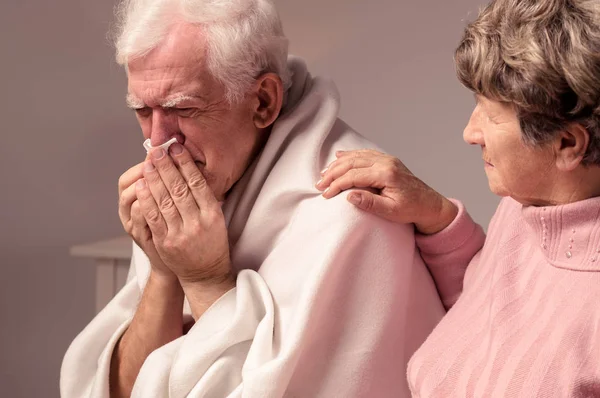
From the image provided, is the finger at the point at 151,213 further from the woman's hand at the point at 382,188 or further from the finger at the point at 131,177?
the woman's hand at the point at 382,188

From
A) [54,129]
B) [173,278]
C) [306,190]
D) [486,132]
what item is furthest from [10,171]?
[486,132]

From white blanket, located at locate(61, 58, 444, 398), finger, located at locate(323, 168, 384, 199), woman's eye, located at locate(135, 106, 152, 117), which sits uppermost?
woman's eye, located at locate(135, 106, 152, 117)

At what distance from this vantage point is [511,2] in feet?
4.59

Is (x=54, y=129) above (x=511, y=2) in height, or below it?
below

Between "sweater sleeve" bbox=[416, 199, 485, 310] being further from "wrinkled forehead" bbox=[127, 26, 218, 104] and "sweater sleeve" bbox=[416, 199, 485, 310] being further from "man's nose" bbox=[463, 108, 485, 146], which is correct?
"wrinkled forehead" bbox=[127, 26, 218, 104]

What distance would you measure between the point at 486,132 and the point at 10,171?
7.10 ft

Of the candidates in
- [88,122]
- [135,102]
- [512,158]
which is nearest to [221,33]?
[135,102]

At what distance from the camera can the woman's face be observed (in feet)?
4.65

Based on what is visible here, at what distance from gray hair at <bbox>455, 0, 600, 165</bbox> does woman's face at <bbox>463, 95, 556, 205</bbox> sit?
0.06 ft

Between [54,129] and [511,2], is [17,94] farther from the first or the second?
[511,2]

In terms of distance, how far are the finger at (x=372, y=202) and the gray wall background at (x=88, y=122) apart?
152 cm

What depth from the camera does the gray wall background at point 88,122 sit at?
3254 millimetres

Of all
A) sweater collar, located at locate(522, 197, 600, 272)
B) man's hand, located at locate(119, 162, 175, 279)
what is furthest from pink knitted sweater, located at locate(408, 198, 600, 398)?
man's hand, located at locate(119, 162, 175, 279)

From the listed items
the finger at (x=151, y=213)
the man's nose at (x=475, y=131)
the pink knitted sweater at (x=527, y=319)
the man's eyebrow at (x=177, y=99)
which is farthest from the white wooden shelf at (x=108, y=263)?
the man's nose at (x=475, y=131)
